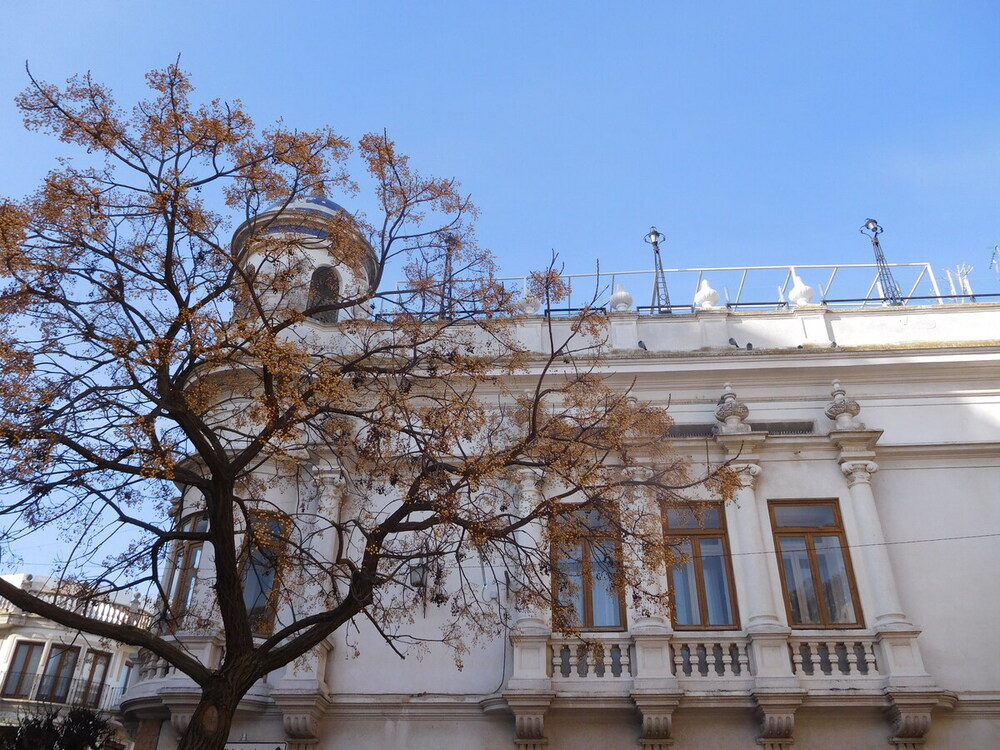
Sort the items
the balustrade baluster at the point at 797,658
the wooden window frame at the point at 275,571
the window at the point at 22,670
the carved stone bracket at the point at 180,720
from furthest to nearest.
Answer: the window at the point at 22,670, the balustrade baluster at the point at 797,658, the carved stone bracket at the point at 180,720, the wooden window frame at the point at 275,571

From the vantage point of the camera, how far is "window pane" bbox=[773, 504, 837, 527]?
16266 millimetres

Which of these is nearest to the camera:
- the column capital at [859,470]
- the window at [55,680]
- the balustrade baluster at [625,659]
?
the balustrade baluster at [625,659]

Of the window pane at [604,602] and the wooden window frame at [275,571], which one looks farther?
the window pane at [604,602]

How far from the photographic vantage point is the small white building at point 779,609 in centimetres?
1423

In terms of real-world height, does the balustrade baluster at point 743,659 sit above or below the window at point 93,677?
below

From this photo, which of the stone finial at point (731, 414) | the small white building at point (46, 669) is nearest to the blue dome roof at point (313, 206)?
the stone finial at point (731, 414)

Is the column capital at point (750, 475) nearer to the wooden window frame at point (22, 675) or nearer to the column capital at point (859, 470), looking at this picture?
the column capital at point (859, 470)

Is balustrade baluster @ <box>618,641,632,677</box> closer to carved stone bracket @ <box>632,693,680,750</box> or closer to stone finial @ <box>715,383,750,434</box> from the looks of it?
carved stone bracket @ <box>632,693,680,750</box>

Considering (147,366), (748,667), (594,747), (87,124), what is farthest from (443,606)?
(87,124)

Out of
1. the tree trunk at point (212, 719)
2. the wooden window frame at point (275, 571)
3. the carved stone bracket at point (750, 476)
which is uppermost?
the carved stone bracket at point (750, 476)

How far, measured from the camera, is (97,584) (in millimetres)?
11000

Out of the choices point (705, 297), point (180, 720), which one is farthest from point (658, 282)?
point (180, 720)

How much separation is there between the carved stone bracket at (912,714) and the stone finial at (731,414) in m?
5.28

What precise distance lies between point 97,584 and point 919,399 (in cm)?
1498
